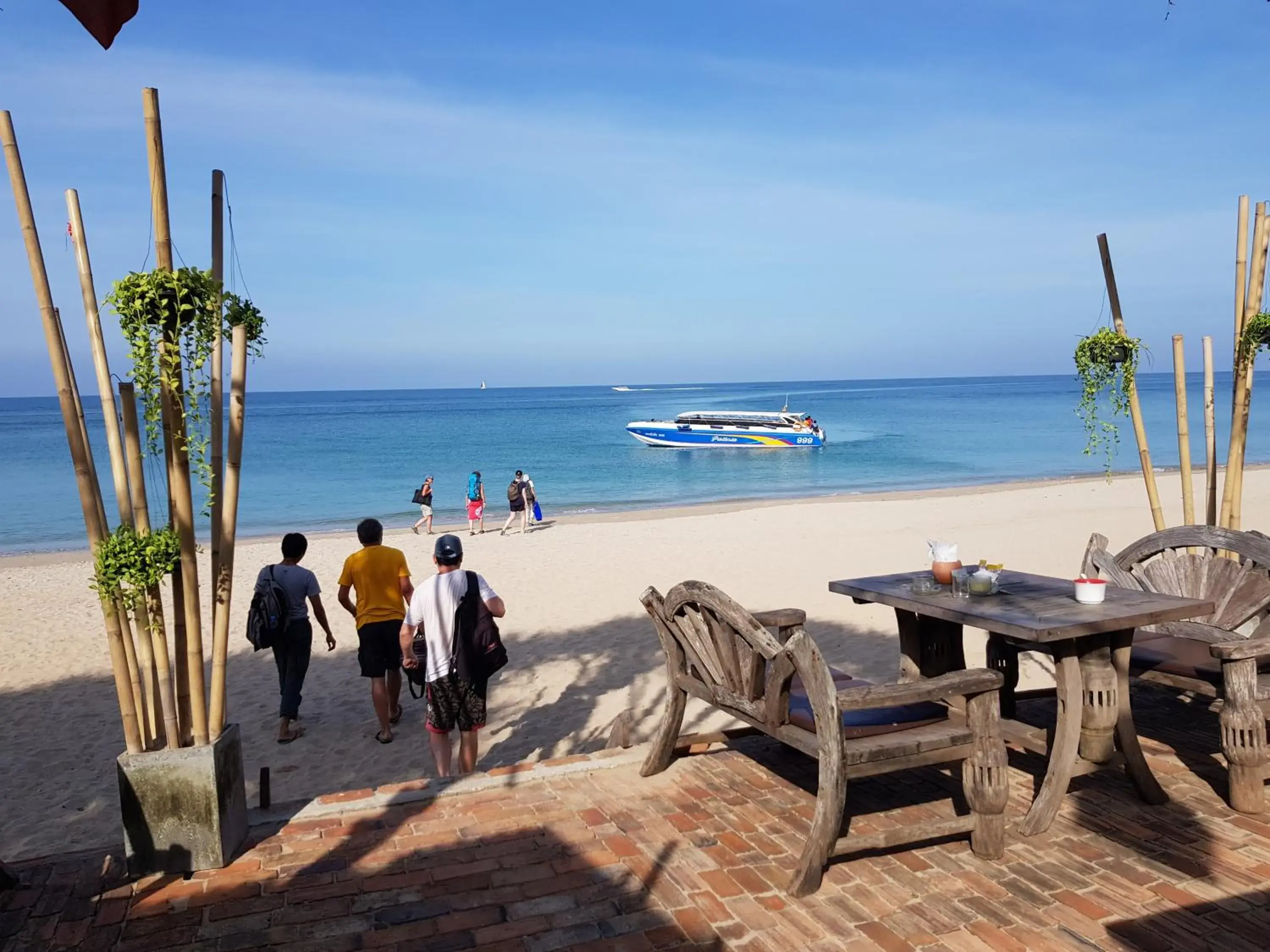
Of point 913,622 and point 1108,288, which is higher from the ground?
Result: point 1108,288

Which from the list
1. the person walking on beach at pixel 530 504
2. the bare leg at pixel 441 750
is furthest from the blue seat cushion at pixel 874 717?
the person walking on beach at pixel 530 504

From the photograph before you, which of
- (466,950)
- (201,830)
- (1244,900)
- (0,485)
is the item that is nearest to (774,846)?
(466,950)

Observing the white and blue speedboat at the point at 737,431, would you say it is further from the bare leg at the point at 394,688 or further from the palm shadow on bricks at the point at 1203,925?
the palm shadow on bricks at the point at 1203,925

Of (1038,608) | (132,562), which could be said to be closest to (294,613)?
(132,562)

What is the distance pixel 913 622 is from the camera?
4.99 m

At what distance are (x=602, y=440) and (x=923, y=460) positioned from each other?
24.1 m

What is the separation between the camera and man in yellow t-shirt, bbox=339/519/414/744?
6.31 meters

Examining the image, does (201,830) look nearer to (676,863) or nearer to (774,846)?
(676,863)

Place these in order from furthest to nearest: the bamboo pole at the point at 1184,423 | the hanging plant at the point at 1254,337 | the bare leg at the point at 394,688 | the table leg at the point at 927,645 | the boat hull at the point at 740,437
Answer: the boat hull at the point at 740,437
the bare leg at the point at 394,688
the bamboo pole at the point at 1184,423
the hanging plant at the point at 1254,337
the table leg at the point at 927,645

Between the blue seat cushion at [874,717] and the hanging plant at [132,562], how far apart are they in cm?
243

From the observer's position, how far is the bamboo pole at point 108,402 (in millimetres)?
3514

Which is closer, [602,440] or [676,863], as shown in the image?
[676,863]

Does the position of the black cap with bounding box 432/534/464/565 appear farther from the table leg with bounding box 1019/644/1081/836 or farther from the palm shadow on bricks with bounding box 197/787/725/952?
the table leg with bounding box 1019/644/1081/836

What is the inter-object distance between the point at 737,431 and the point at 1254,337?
141 feet
